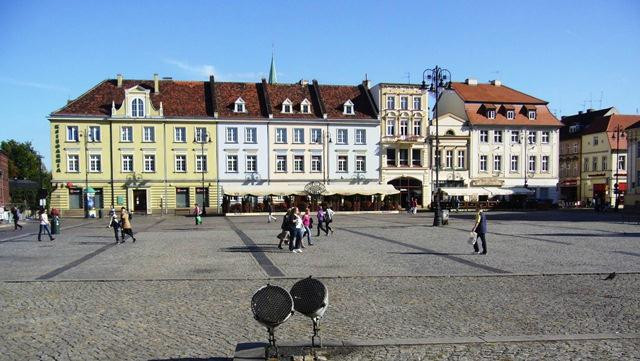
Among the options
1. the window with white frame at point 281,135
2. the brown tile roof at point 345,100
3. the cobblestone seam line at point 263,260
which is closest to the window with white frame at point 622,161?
the brown tile roof at point 345,100

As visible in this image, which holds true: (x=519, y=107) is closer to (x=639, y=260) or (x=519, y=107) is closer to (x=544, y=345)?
(x=639, y=260)

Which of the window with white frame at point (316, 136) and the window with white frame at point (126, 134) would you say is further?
the window with white frame at point (316, 136)

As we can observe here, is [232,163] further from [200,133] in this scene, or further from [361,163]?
[361,163]

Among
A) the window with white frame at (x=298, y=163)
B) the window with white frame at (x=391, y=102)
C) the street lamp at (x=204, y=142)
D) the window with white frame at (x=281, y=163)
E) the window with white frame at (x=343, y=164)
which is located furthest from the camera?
the window with white frame at (x=391, y=102)

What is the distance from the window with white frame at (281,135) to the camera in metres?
59.0

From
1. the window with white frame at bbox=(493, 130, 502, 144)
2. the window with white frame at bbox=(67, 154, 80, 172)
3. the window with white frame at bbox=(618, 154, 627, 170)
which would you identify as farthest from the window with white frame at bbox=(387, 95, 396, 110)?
the window with white frame at bbox=(67, 154, 80, 172)

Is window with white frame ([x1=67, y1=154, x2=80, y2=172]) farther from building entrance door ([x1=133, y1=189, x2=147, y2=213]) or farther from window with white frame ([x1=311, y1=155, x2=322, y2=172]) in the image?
window with white frame ([x1=311, y1=155, x2=322, y2=172])

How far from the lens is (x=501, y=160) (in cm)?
6469

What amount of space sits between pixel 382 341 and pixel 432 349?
678mm

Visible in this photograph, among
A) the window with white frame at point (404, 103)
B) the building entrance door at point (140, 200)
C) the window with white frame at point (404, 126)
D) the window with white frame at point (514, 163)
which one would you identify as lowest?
the building entrance door at point (140, 200)

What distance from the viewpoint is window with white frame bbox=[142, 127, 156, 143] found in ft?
185

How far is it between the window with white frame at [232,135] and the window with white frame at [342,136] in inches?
424

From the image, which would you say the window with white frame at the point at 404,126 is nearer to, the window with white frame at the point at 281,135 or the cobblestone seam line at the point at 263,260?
the window with white frame at the point at 281,135

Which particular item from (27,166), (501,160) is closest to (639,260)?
(501,160)
